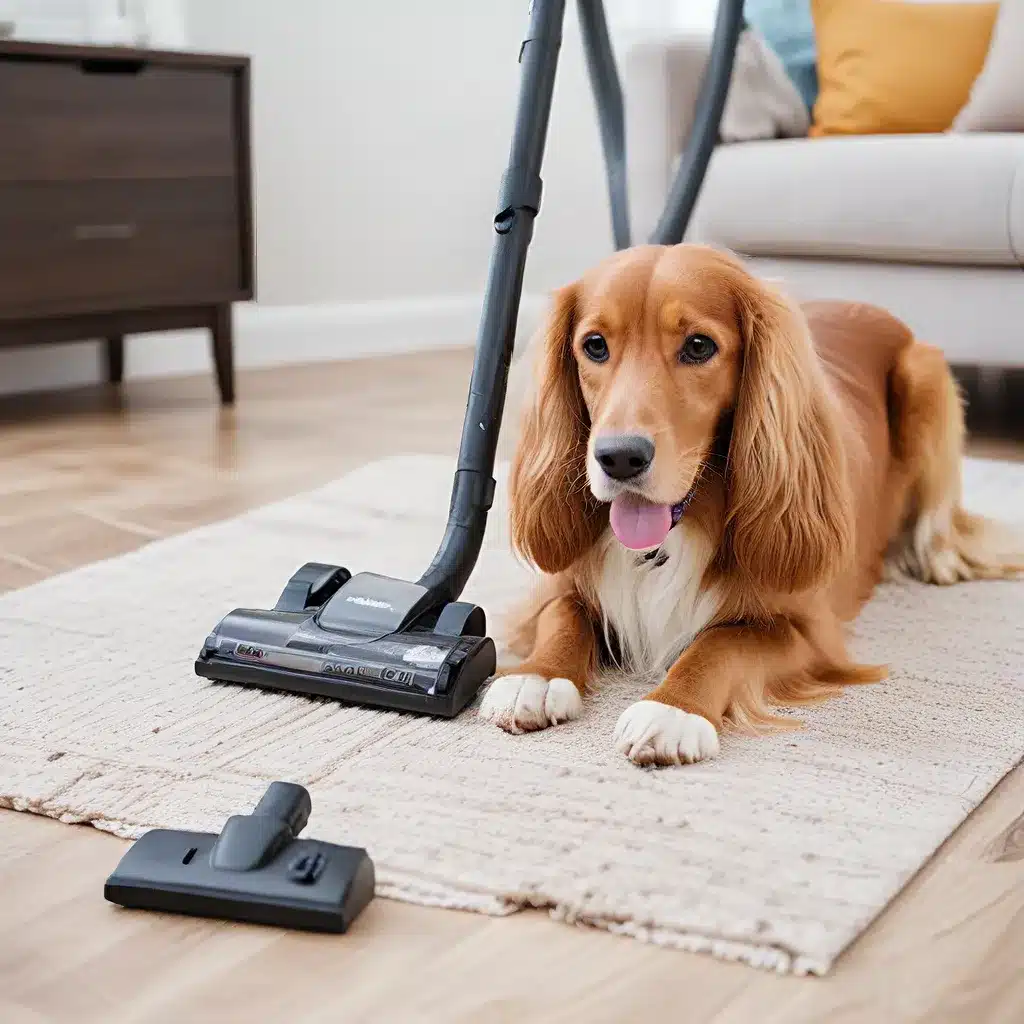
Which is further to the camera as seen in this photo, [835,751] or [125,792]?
[835,751]

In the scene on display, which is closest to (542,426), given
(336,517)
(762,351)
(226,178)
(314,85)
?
(762,351)

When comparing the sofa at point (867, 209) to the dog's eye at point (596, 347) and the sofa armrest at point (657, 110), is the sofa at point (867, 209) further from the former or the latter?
the dog's eye at point (596, 347)

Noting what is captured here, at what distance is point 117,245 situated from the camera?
146 inches

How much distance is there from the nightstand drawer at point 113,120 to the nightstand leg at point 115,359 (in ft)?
2.36

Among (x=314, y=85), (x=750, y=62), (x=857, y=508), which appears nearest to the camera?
(x=857, y=508)

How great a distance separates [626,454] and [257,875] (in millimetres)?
598

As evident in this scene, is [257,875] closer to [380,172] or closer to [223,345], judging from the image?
[223,345]

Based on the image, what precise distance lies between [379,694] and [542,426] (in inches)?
15.2

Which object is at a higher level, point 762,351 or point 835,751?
point 762,351

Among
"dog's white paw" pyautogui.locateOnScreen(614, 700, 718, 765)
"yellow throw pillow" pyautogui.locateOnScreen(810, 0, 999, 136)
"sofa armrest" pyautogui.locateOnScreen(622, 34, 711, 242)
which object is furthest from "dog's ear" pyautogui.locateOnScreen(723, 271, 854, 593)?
"yellow throw pillow" pyautogui.locateOnScreen(810, 0, 999, 136)

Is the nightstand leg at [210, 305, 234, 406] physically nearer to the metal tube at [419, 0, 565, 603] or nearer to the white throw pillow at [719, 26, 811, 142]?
the white throw pillow at [719, 26, 811, 142]

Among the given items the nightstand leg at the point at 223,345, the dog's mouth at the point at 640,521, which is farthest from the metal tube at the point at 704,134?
the nightstand leg at the point at 223,345

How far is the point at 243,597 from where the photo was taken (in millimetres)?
2188

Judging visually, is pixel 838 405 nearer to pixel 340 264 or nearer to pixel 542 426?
pixel 542 426
